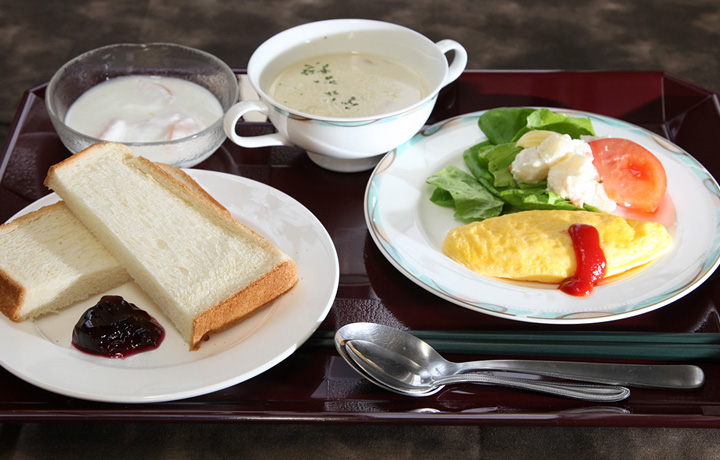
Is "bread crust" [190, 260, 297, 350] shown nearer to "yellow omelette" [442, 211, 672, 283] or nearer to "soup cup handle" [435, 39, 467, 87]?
"yellow omelette" [442, 211, 672, 283]

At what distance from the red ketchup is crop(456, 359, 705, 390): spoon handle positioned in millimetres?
183

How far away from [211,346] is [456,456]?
56 cm

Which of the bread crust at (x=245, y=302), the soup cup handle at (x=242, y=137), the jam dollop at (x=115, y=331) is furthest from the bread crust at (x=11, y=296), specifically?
the soup cup handle at (x=242, y=137)

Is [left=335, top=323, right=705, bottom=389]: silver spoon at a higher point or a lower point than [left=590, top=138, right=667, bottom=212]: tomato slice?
lower

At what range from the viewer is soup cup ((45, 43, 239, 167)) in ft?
6.25

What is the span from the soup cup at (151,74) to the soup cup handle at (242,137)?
0.07m

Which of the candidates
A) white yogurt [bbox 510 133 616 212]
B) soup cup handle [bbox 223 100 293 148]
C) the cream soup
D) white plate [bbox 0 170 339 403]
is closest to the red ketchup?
white yogurt [bbox 510 133 616 212]

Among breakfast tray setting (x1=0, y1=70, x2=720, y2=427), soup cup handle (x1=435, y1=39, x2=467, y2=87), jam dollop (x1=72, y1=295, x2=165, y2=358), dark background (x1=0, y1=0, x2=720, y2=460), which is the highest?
soup cup handle (x1=435, y1=39, x2=467, y2=87)

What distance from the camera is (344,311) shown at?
1.61 meters

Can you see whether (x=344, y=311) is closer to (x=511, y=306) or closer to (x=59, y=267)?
(x=511, y=306)

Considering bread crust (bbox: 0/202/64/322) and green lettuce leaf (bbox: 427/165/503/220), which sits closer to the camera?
bread crust (bbox: 0/202/64/322)

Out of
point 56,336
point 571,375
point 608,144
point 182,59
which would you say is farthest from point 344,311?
point 182,59

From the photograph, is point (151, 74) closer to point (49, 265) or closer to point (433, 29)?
point (49, 265)

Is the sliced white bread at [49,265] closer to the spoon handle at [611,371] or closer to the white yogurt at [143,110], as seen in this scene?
the white yogurt at [143,110]
